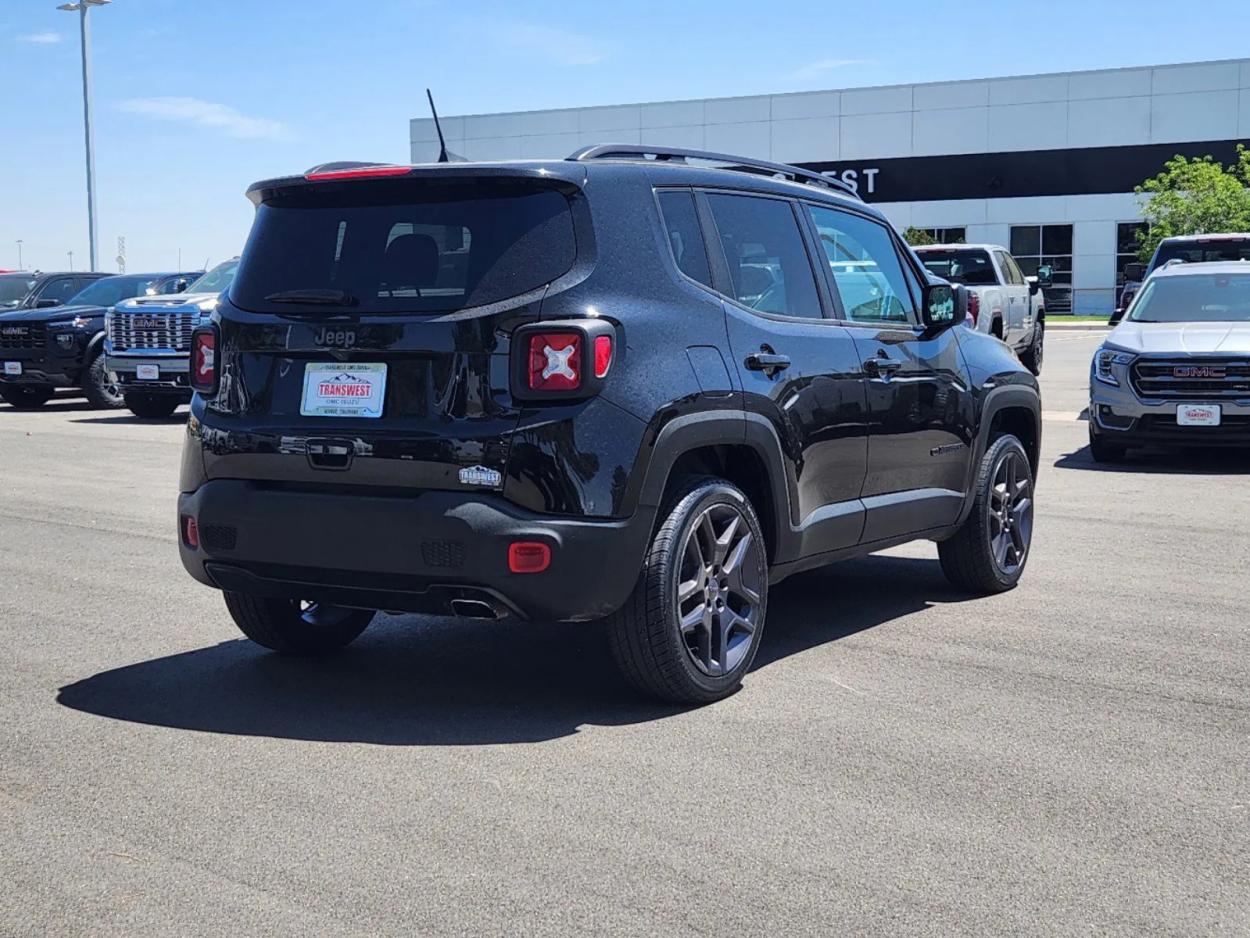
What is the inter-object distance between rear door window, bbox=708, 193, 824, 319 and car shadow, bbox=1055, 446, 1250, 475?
750 centimetres

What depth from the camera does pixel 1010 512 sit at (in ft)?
25.6

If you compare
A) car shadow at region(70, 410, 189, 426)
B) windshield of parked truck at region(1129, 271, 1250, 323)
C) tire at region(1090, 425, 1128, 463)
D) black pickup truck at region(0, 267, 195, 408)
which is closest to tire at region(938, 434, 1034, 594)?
tire at region(1090, 425, 1128, 463)

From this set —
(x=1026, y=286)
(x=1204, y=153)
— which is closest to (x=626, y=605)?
(x=1026, y=286)

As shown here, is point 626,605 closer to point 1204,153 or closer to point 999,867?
point 999,867

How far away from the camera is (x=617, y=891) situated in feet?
12.6

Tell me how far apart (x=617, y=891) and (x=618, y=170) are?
266 cm

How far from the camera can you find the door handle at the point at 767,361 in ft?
18.9

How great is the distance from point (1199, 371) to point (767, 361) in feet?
27.4

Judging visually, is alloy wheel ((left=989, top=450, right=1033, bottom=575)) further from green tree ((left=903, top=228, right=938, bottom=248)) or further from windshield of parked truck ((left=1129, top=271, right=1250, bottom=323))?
green tree ((left=903, top=228, right=938, bottom=248))

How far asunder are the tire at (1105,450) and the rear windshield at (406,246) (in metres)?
9.33

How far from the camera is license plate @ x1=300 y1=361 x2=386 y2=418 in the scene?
5273mm

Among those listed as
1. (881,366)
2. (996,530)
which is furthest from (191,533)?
(996,530)

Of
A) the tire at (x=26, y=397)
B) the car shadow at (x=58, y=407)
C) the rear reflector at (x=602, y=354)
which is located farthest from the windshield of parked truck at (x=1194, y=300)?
the tire at (x=26, y=397)

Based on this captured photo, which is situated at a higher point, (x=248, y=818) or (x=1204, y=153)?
(x=1204, y=153)
